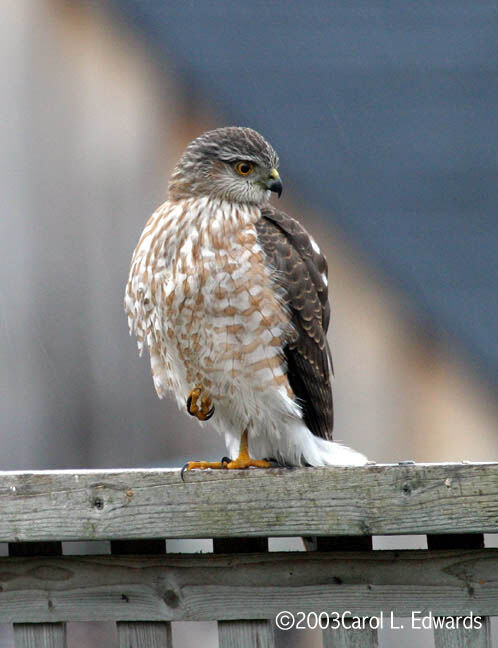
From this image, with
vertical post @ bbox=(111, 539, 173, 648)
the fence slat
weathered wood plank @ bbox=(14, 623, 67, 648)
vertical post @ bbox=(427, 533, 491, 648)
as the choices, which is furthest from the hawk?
vertical post @ bbox=(427, 533, 491, 648)

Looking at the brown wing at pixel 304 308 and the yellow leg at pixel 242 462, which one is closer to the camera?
the yellow leg at pixel 242 462

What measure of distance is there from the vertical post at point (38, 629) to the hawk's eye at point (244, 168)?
1440mm

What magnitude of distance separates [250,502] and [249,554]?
0.11m

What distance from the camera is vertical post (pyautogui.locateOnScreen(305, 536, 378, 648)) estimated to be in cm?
226

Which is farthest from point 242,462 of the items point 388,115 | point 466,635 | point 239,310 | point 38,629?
point 388,115

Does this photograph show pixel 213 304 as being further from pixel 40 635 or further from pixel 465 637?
pixel 465 637

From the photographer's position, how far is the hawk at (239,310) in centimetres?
307

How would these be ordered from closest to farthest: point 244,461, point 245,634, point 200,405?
point 245,634 < point 244,461 < point 200,405

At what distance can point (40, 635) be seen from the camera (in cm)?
242

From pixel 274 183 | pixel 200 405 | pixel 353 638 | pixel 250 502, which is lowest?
pixel 353 638

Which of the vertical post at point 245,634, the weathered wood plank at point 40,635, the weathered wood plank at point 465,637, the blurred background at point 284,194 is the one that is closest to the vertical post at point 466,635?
the weathered wood plank at point 465,637

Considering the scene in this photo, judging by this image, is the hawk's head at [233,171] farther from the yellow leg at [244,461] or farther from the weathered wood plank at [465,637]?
the weathered wood plank at [465,637]

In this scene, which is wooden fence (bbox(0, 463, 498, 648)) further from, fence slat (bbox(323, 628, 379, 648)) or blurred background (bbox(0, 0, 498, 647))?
blurred background (bbox(0, 0, 498, 647))

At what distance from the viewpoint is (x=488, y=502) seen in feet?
7.23
